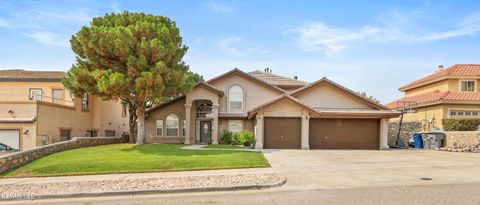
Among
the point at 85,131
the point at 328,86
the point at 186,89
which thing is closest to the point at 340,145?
the point at 328,86

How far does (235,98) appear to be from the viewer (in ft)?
95.8

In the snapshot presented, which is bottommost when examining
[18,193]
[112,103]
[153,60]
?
[18,193]

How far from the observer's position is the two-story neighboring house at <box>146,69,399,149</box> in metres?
24.3

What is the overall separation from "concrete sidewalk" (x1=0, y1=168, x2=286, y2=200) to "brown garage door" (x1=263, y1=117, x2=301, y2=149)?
33.2 feet

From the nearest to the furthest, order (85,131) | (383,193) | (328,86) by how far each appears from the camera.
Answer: (383,193)
(328,86)
(85,131)

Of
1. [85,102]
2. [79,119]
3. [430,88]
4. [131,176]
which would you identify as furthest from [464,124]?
[85,102]

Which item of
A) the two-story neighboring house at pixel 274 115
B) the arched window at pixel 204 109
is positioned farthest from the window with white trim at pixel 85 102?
the arched window at pixel 204 109

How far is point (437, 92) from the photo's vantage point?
31.6 meters

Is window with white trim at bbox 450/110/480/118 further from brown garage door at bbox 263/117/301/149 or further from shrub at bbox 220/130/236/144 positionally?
shrub at bbox 220/130/236/144

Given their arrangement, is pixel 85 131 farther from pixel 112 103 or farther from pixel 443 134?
pixel 443 134

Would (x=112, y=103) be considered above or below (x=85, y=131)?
above

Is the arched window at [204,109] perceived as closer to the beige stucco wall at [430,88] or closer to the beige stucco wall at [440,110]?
the beige stucco wall at [440,110]

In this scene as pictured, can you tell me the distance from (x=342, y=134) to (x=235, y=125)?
8.40 metres

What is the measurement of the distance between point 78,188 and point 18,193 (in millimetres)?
1741
